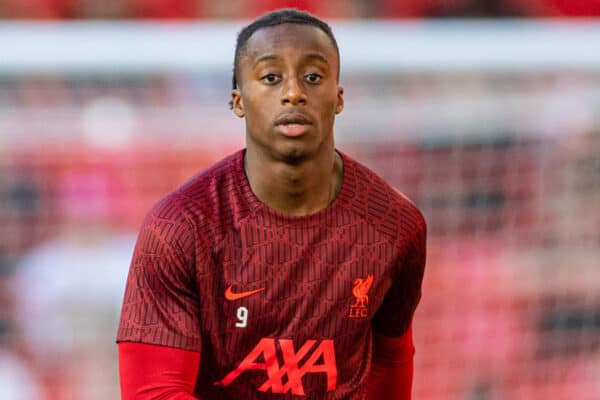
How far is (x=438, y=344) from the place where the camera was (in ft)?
17.1

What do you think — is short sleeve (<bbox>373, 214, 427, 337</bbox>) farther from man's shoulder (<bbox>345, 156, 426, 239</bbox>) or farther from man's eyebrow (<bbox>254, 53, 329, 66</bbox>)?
man's eyebrow (<bbox>254, 53, 329, 66</bbox>)

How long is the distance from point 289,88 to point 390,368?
0.86 meters

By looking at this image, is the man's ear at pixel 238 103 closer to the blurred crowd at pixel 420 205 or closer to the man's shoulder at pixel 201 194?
the man's shoulder at pixel 201 194

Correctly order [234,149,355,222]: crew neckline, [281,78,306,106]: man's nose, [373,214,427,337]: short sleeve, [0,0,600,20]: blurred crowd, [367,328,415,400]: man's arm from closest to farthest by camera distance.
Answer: [281,78,306,106]: man's nose → [234,149,355,222]: crew neckline → [373,214,427,337]: short sleeve → [367,328,415,400]: man's arm → [0,0,600,20]: blurred crowd

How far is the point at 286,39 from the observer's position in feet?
8.21

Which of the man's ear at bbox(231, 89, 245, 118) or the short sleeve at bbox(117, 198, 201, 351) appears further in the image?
the man's ear at bbox(231, 89, 245, 118)

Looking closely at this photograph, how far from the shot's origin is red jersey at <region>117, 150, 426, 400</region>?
2533 millimetres

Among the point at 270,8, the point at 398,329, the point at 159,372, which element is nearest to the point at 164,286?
the point at 159,372

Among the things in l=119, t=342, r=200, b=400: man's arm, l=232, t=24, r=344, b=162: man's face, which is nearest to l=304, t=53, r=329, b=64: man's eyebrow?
l=232, t=24, r=344, b=162: man's face

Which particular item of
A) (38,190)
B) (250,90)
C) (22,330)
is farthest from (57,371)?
(250,90)

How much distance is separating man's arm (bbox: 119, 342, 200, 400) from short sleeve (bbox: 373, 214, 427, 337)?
0.52 m

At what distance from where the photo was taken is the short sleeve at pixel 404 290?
277cm

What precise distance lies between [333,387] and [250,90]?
667mm

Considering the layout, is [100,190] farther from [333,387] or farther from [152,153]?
[333,387]
